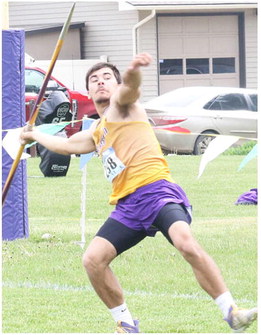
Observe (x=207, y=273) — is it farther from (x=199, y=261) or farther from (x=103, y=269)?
(x=103, y=269)

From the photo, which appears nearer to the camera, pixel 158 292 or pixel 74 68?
pixel 158 292

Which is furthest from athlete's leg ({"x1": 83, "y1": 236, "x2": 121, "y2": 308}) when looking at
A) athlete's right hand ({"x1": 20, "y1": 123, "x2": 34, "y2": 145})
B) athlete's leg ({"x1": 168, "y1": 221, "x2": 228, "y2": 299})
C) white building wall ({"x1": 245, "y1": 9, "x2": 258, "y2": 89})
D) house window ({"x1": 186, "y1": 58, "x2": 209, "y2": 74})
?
white building wall ({"x1": 245, "y1": 9, "x2": 258, "y2": 89})

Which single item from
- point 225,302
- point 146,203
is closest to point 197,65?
point 146,203

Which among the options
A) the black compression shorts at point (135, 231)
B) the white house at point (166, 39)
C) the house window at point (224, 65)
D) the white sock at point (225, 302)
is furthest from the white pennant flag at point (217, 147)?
the house window at point (224, 65)

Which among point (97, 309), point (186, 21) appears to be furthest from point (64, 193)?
Answer: point (186, 21)

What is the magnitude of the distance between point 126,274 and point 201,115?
45.3 ft

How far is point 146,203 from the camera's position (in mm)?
6258

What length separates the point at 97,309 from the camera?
7.38 meters

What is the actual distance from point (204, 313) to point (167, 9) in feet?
78.0

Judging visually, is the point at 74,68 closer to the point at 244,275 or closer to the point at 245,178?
the point at 245,178

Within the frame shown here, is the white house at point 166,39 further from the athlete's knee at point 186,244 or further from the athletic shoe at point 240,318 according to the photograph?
the athletic shoe at point 240,318

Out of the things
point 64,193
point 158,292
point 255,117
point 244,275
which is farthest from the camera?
point 255,117

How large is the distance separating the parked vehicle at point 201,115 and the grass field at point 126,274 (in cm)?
682

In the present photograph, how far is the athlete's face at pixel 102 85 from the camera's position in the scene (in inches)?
258
